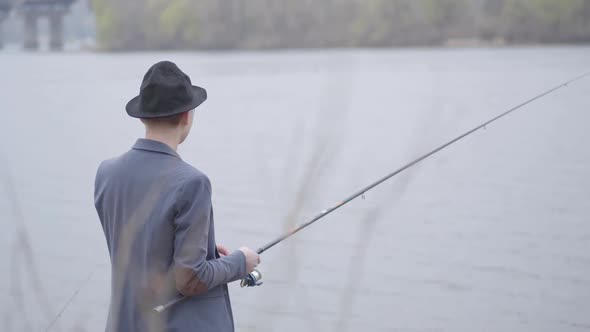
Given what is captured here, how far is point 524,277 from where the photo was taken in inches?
228

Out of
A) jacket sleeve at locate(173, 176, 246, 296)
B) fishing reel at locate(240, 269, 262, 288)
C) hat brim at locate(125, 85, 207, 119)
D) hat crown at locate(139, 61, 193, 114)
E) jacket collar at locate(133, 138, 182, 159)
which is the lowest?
fishing reel at locate(240, 269, 262, 288)

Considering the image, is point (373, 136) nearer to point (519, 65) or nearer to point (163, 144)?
point (163, 144)

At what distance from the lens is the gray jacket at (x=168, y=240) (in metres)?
1.74

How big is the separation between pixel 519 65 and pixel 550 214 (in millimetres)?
20166

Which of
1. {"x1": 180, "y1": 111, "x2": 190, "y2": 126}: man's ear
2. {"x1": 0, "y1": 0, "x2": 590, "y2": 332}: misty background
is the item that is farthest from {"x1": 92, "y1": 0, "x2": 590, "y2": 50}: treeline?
{"x1": 180, "y1": 111, "x2": 190, "y2": 126}: man's ear

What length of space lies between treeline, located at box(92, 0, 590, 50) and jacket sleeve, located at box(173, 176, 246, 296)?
20.0 meters

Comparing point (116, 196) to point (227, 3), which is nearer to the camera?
point (116, 196)

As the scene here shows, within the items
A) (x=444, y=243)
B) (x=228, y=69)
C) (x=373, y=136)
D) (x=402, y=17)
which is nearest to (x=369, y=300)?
(x=444, y=243)

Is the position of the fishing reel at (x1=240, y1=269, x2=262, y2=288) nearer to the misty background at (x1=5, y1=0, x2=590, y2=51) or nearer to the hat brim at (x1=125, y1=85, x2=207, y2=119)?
the hat brim at (x1=125, y1=85, x2=207, y2=119)

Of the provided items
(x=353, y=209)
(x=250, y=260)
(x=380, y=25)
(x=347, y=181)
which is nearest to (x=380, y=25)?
(x=380, y=25)

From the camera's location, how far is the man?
5.72 feet

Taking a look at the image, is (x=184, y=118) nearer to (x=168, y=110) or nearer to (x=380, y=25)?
(x=168, y=110)

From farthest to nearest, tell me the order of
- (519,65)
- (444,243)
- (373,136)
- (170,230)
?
1. (519,65)
2. (373,136)
3. (444,243)
4. (170,230)

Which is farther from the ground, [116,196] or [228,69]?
[116,196]
